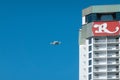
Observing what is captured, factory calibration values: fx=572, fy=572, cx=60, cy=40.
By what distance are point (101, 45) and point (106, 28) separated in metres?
4.85

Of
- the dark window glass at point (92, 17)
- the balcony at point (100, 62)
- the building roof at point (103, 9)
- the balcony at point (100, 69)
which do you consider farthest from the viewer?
Result: the dark window glass at point (92, 17)

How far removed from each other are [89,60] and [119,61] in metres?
7.96

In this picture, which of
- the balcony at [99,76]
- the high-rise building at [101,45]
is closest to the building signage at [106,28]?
the high-rise building at [101,45]

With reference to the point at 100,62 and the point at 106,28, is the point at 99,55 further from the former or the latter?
the point at 106,28

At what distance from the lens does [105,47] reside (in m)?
150

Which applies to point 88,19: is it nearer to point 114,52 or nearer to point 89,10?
point 89,10

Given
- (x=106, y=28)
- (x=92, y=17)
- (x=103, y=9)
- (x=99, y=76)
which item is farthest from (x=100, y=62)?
(x=103, y=9)

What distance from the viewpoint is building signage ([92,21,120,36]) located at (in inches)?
5965

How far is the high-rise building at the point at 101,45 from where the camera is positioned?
491 feet

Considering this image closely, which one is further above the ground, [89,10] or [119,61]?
[89,10]

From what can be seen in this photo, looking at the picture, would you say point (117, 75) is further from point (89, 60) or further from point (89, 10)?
point (89, 10)

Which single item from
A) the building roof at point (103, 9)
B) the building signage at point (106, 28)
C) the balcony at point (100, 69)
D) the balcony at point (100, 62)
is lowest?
the balcony at point (100, 69)

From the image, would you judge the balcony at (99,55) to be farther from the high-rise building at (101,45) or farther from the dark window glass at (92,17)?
the dark window glass at (92,17)

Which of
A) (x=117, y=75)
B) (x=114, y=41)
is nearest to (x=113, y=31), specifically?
(x=114, y=41)
